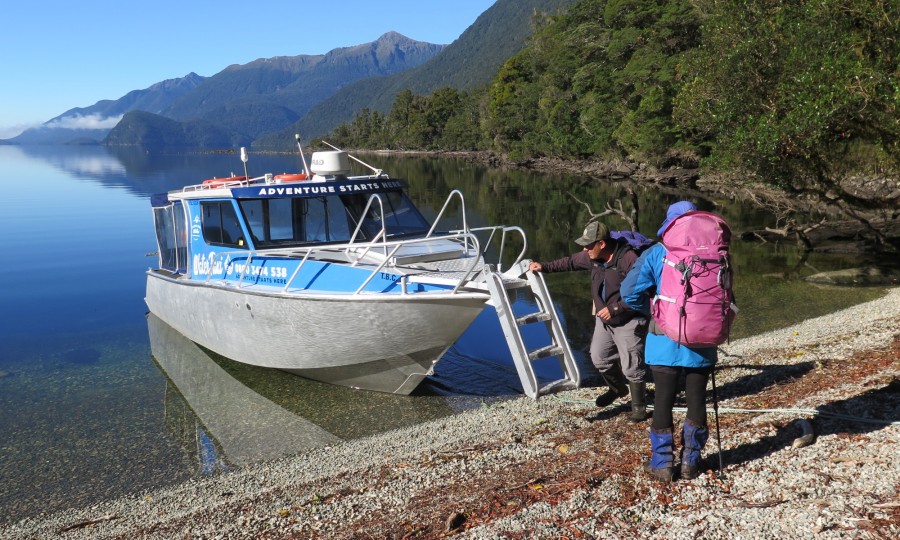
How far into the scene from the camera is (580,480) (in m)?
5.67

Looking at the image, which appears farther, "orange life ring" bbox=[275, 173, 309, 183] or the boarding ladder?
"orange life ring" bbox=[275, 173, 309, 183]

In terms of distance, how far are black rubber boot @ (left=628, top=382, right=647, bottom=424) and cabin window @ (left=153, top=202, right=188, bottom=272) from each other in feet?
30.1

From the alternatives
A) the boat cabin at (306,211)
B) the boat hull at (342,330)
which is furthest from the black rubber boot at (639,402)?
the boat cabin at (306,211)

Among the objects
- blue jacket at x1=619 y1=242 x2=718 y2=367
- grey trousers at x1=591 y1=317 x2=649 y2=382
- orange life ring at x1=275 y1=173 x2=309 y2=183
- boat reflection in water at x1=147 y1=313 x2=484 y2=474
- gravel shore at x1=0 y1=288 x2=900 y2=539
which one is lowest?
boat reflection in water at x1=147 y1=313 x2=484 y2=474

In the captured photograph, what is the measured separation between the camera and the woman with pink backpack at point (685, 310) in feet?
16.1

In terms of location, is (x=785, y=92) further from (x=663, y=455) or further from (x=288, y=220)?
(x=663, y=455)

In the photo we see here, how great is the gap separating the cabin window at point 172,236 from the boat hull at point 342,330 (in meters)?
1.48

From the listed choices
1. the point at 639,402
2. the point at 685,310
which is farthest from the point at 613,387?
the point at 685,310

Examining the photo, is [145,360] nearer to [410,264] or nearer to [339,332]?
[339,332]

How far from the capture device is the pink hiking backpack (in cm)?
490

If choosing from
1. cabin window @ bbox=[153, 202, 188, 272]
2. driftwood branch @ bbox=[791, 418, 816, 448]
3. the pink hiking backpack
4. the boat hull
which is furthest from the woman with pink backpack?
cabin window @ bbox=[153, 202, 188, 272]

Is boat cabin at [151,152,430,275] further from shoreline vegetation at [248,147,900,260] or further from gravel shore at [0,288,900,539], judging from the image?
shoreline vegetation at [248,147,900,260]

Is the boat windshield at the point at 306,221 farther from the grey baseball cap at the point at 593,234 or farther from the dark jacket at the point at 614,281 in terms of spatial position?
the grey baseball cap at the point at 593,234

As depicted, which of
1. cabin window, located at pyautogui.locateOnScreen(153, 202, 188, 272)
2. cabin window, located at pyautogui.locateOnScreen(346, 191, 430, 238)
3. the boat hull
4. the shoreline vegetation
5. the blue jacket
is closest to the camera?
the blue jacket
